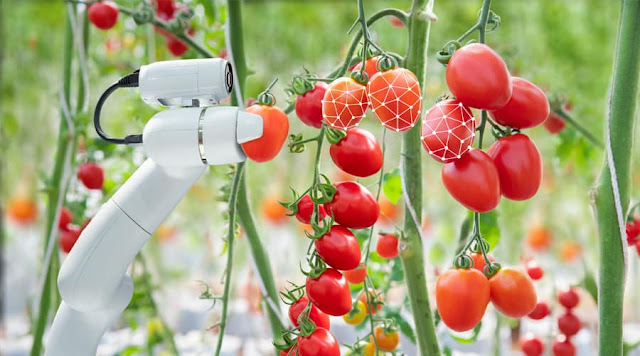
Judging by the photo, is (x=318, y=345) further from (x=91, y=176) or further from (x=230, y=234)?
(x=91, y=176)

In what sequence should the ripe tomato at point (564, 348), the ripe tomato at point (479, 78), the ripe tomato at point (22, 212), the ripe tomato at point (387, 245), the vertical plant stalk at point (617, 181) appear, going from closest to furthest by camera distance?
the ripe tomato at point (479, 78) < the vertical plant stalk at point (617, 181) < the ripe tomato at point (387, 245) < the ripe tomato at point (564, 348) < the ripe tomato at point (22, 212)

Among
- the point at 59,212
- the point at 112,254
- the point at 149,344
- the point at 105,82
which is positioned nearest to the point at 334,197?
the point at 112,254

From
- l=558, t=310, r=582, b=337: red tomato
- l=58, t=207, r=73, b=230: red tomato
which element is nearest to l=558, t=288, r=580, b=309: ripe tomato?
l=558, t=310, r=582, b=337: red tomato

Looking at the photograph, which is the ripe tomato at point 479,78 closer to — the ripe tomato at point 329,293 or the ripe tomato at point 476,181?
the ripe tomato at point 476,181

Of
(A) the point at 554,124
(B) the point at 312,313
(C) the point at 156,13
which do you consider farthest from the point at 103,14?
(A) the point at 554,124

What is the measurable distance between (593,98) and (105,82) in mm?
1453

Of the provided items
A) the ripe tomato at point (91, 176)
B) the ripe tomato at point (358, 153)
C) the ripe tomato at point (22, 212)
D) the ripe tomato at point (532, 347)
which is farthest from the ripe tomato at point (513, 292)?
the ripe tomato at point (22, 212)

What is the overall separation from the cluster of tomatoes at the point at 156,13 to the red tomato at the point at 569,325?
559 millimetres

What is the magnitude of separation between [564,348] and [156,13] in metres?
0.64

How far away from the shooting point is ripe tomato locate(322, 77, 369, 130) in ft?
1.39

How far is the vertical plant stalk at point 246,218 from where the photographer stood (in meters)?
0.65

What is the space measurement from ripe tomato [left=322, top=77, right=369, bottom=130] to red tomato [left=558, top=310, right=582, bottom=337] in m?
0.43

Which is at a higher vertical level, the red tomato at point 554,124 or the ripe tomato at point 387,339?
the red tomato at point 554,124

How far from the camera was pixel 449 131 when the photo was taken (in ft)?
1.32
